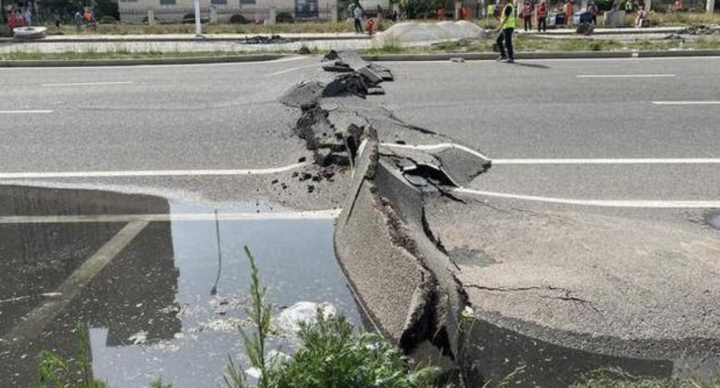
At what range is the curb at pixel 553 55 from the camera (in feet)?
55.3

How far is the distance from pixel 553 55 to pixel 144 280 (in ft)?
48.5

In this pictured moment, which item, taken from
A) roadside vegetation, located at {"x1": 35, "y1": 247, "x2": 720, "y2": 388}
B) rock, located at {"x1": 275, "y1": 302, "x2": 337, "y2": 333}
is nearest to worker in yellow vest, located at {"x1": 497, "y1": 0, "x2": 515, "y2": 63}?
rock, located at {"x1": 275, "y1": 302, "x2": 337, "y2": 333}

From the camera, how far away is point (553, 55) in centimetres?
1712

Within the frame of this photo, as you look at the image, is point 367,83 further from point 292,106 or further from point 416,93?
point 292,106

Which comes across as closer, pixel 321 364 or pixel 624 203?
pixel 321 364

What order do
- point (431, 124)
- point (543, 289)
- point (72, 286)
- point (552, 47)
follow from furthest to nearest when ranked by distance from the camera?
point (552, 47)
point (431, 124)
point (72, 286)
point (543, 289)

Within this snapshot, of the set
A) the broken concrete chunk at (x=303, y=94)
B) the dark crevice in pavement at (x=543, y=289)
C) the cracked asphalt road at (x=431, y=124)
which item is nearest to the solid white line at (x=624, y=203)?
the cracked asphalt road at (x=431, y=124)

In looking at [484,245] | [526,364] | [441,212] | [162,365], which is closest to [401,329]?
[526,364]

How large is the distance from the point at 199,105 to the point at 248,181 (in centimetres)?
439

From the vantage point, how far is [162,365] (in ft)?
11.0

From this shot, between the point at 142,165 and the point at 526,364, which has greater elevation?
the point at 142,165

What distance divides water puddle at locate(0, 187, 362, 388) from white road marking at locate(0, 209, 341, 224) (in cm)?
2

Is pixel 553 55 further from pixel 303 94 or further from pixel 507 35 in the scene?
pixel 303 94

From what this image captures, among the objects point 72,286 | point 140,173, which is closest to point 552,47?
point 140,173
